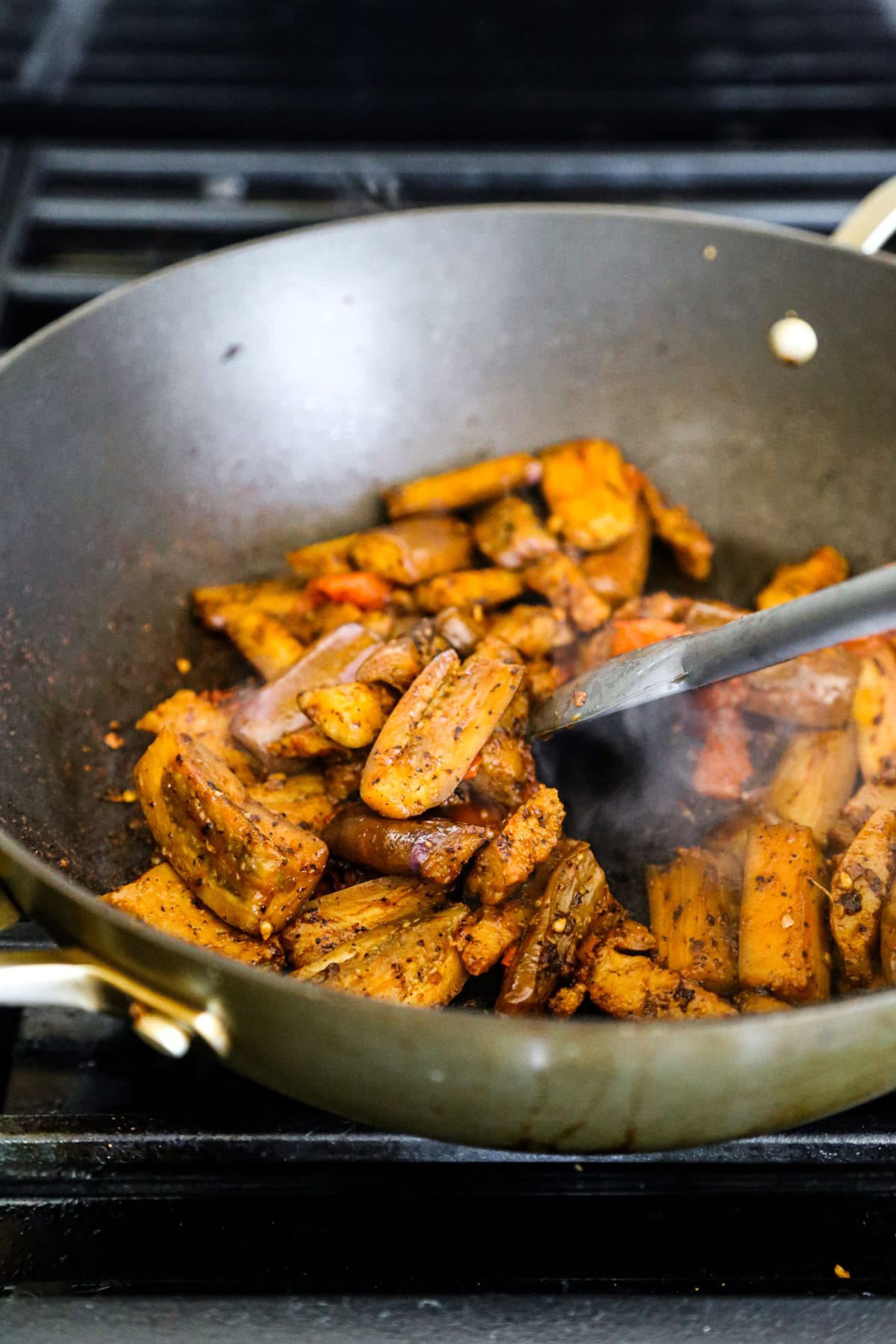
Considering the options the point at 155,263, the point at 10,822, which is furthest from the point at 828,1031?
the point at 155,263

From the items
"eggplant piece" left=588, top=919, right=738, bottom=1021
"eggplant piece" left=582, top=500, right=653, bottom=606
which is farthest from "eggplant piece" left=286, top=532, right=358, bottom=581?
"eggplant piece" left=588, top=919, right=738, bottom=1021

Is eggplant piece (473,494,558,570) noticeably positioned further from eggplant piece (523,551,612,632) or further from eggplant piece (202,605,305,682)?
eggplant piece (202,605,305,682)

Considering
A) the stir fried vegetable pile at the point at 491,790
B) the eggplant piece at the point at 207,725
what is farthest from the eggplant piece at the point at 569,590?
the eggplant piece at the point at 207,725

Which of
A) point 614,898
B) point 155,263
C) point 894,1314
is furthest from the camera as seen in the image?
point 155,263

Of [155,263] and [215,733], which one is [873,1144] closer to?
[215,733]

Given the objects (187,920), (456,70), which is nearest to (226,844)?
(187,920)

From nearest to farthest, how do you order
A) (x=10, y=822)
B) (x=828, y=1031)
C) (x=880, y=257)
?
1. (x=828, y=1031)
2. (x=10, y=822)
3. (x=880, y=257)
